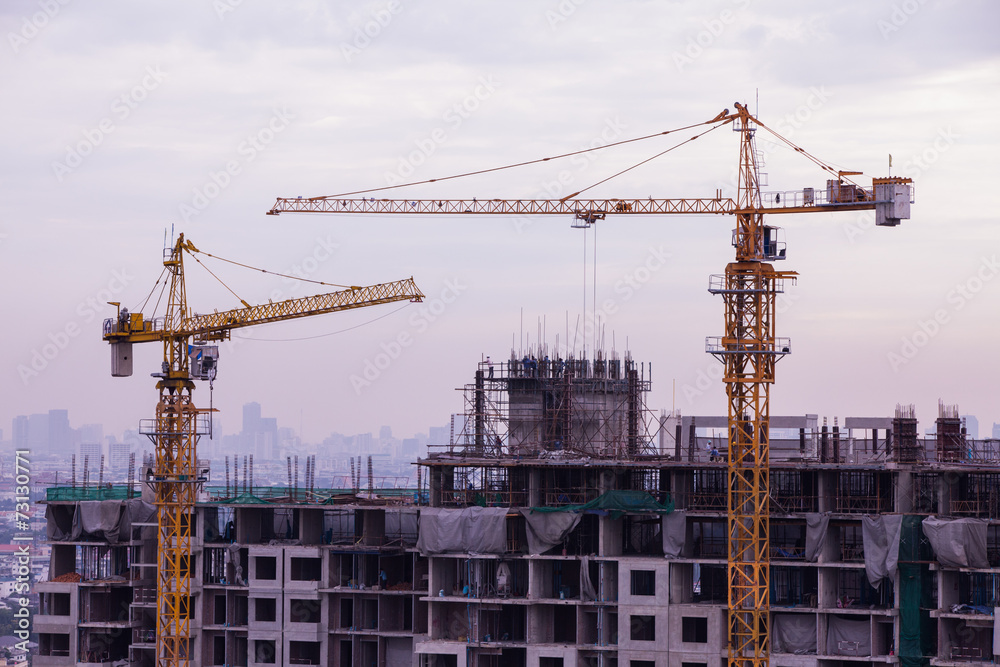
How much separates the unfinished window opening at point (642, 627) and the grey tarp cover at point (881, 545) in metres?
11.7

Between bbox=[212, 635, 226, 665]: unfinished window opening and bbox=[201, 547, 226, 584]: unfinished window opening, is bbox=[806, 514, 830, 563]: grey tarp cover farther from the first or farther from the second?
bbox=[212, 635, 226, 665]: unfinished window opening

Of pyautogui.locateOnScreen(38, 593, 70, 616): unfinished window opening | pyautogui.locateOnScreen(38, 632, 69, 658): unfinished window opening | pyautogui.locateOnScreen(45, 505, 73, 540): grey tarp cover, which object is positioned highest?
pyautogui.locateOnScreen(45, 505, 73, 540): grey tarp cover

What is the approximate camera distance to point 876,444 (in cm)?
8375

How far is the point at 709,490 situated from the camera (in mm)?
82000

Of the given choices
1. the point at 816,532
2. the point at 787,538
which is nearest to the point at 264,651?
the point at 787,538

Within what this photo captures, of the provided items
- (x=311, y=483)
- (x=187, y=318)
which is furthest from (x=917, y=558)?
(x=187, y=318)

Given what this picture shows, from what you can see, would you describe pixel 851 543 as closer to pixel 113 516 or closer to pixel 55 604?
pixel 113 516

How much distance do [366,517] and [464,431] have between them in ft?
25.8

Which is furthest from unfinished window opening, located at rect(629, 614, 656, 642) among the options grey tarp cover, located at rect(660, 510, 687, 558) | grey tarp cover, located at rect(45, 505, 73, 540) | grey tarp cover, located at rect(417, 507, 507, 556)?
grey tarp cover, located at rect(45, 505, 73, 540)

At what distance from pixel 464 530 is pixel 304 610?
479 inches

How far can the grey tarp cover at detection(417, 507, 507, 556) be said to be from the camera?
7975 centimetres

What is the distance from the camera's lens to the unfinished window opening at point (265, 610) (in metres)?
86.1

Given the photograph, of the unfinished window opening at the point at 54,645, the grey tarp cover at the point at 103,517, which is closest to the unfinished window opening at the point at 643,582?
the grey tarp cover at the point at 103,517

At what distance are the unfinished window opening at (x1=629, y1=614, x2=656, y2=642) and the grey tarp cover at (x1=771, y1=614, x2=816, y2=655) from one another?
6.31 m
